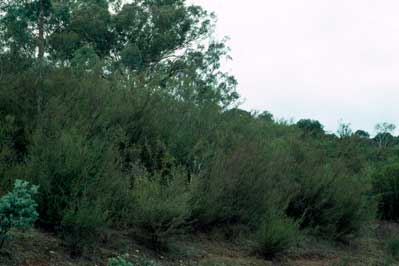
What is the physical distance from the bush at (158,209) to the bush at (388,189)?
12.1m

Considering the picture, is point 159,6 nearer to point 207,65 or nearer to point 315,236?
point 207,65

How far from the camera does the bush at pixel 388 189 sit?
20000mm

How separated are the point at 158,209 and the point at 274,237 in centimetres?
250

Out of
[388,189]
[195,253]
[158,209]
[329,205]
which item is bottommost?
[195,253]

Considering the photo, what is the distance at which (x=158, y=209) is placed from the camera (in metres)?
8.55

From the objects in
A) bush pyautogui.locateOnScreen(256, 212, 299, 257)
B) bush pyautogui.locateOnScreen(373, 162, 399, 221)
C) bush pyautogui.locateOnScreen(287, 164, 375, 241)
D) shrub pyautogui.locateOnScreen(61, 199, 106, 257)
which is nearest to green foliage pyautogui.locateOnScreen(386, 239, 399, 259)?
bush pyautogui.locateOnScreen(287, 164, 375, 241)

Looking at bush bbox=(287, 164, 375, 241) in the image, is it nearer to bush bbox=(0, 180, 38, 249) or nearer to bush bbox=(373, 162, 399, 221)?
bush bbox=(373, 162, 399, 221)

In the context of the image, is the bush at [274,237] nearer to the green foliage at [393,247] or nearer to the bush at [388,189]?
the green foliage at [393,247]

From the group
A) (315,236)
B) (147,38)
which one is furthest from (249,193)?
(147,38)

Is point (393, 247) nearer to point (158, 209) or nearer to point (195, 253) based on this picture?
point (195, 253)

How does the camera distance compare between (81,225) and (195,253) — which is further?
(195,253)

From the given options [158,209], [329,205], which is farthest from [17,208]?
[329,205]

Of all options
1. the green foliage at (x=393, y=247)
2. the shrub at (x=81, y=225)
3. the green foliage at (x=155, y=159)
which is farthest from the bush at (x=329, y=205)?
the shrub at (x=81, y=225)

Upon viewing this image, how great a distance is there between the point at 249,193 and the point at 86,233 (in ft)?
14.5
